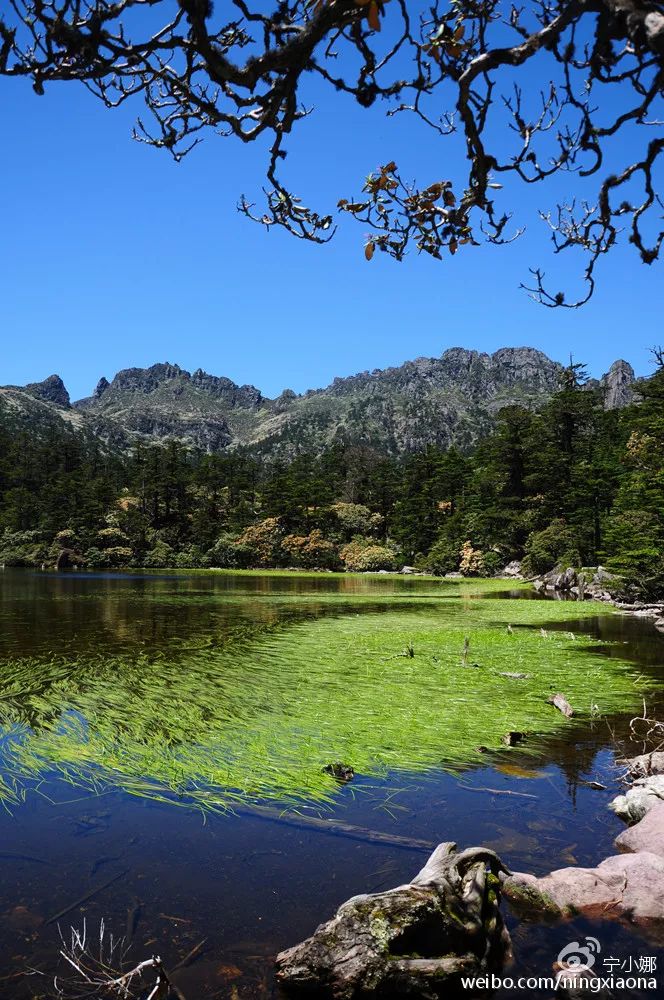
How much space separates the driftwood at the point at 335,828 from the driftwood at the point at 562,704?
5256 mm

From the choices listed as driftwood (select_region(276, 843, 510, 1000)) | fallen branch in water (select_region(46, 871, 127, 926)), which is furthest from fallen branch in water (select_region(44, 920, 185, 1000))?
driftwood (select_region(276, 843, 510, 1000))

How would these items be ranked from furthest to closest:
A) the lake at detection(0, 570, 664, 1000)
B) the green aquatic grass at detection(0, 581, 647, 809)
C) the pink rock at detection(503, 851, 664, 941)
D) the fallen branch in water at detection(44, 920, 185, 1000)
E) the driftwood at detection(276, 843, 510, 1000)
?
the green aquatic grass at detection(0, 581, 647, 809) < the pink rock at detection(503, 851, 664, 941) < the lake at detection(0, 570, 664, 1000) < the driftwood at detection(276, 843, 510, 1000) < the fallen branch in water at detection(44, 920, 185, 1000)

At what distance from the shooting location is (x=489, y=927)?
3.91 m

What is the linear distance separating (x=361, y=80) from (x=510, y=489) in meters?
61.1

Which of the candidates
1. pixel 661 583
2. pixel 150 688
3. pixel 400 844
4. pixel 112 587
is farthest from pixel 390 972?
pixel 112 587

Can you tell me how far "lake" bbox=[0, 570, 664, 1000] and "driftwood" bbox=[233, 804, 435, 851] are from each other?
0.05 meters

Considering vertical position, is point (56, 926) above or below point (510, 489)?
below

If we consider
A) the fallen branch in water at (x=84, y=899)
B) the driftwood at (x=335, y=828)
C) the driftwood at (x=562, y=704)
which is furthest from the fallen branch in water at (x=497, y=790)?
the fallen branch in water at (x=84, y=899)

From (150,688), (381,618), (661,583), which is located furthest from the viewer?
(661,583)

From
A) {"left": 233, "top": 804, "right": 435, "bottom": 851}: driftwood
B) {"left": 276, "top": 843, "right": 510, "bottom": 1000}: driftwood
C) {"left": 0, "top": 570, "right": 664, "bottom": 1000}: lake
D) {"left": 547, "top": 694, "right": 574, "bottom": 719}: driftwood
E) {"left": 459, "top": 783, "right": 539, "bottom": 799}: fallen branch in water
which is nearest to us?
{"left": 276, "top": 843, "right": 510, "bottom": 1000}: driftwood

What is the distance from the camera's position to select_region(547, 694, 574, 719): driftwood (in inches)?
379

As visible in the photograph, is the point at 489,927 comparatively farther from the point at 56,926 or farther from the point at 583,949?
the point at 56,926

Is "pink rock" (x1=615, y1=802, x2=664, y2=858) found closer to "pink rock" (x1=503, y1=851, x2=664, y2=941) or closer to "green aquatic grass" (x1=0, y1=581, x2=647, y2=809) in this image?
"pink rock" (x1=503, y1=851, x2=664, y2=941)

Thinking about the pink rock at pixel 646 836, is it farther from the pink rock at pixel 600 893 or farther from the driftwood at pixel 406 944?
the driftwood at pixel 406 944
